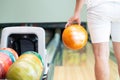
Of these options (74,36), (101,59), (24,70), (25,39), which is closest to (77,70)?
(25,39)

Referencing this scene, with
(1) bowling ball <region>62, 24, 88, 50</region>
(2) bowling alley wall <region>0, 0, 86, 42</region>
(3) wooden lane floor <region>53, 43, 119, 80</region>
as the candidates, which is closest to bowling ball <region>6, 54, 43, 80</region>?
(1) bowling ball <region>62, 24, 88, 50</region>

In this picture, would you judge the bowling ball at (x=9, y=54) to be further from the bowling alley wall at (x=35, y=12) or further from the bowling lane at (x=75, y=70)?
the bowling alley wall at (x=35, y=12)

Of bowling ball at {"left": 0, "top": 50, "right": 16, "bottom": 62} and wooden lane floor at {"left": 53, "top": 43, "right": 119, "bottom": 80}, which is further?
wooden lane floor at {"left": 53, "top": 43, "right": 119, "bottom": 80}

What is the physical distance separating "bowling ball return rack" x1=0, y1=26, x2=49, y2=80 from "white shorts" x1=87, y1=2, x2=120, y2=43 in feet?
0.95

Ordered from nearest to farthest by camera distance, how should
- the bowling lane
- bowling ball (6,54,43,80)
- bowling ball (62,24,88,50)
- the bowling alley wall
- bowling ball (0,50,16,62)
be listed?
bowling ball (6,54,43,80), bowling ball (0,50,16,62), bowling ball (62,24,88,50), the bowling lane, the bowling alley wall

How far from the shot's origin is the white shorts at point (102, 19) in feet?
4.55

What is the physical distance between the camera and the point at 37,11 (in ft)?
16.8

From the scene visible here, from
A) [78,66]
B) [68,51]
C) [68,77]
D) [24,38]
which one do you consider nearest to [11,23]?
[68,51]

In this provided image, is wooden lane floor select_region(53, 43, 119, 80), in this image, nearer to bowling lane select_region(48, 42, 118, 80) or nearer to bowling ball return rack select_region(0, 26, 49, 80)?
bowling lane select_region(48, 42, 118, 80)

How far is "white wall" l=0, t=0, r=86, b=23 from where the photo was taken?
509 centimetres

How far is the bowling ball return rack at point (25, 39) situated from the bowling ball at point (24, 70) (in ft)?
1.92

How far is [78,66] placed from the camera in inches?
124

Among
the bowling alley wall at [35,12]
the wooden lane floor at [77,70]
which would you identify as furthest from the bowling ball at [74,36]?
the bowling alley wall at [35,12]

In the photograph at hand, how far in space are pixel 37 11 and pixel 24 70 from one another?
4.33m
